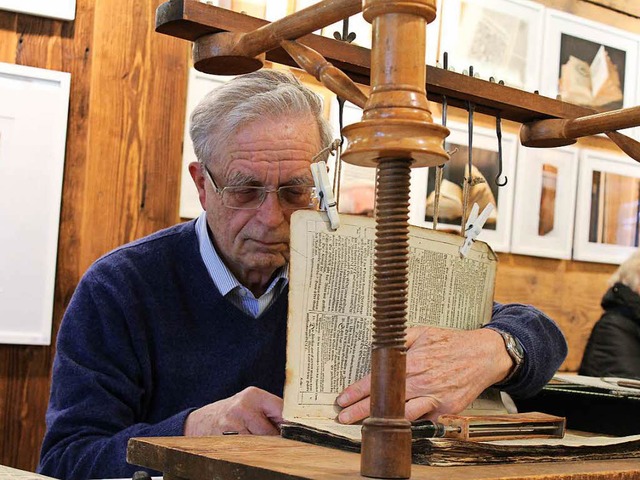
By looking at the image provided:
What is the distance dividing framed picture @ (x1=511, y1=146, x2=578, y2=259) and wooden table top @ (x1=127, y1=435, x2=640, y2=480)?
236 cm

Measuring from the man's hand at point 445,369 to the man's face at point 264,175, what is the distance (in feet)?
1.50

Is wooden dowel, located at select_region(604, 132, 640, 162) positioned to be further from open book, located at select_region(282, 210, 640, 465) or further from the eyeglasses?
the eyeglasses

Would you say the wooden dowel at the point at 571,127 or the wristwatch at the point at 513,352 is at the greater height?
the wooden dowel at the point at 571,127

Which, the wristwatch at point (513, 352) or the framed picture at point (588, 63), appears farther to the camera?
the framed picture at point (588, 63)

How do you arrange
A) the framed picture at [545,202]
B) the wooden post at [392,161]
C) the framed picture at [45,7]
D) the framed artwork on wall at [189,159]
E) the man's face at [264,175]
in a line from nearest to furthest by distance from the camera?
the wooden post at [392,161] < the man's face at [264,175] < the framed picture at [45,7] < the framed artwork on wall at [189,159] < the framed picture at [545,202]

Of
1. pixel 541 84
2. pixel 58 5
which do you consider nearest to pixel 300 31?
pixel 58 5

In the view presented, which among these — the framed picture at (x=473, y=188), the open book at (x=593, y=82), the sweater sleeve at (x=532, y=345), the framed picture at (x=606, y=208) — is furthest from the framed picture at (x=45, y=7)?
the framed picture at (x=606, y=208)

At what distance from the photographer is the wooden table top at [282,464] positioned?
79cm

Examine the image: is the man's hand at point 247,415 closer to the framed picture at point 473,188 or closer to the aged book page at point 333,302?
the aged book page at point 333,302

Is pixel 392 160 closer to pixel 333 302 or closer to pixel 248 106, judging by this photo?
pixel 333 302

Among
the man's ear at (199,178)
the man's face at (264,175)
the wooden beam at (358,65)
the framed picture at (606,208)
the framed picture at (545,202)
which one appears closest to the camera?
the wooden beam at (358,65)

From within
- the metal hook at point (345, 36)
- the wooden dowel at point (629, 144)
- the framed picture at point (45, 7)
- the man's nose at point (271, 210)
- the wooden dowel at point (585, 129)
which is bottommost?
the man's nose at point (271, 210)

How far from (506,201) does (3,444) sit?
1.91m

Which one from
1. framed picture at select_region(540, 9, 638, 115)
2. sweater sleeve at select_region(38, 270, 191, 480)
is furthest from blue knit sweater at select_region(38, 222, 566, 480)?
framed picture at select_region(540, 9, 638, 115)
